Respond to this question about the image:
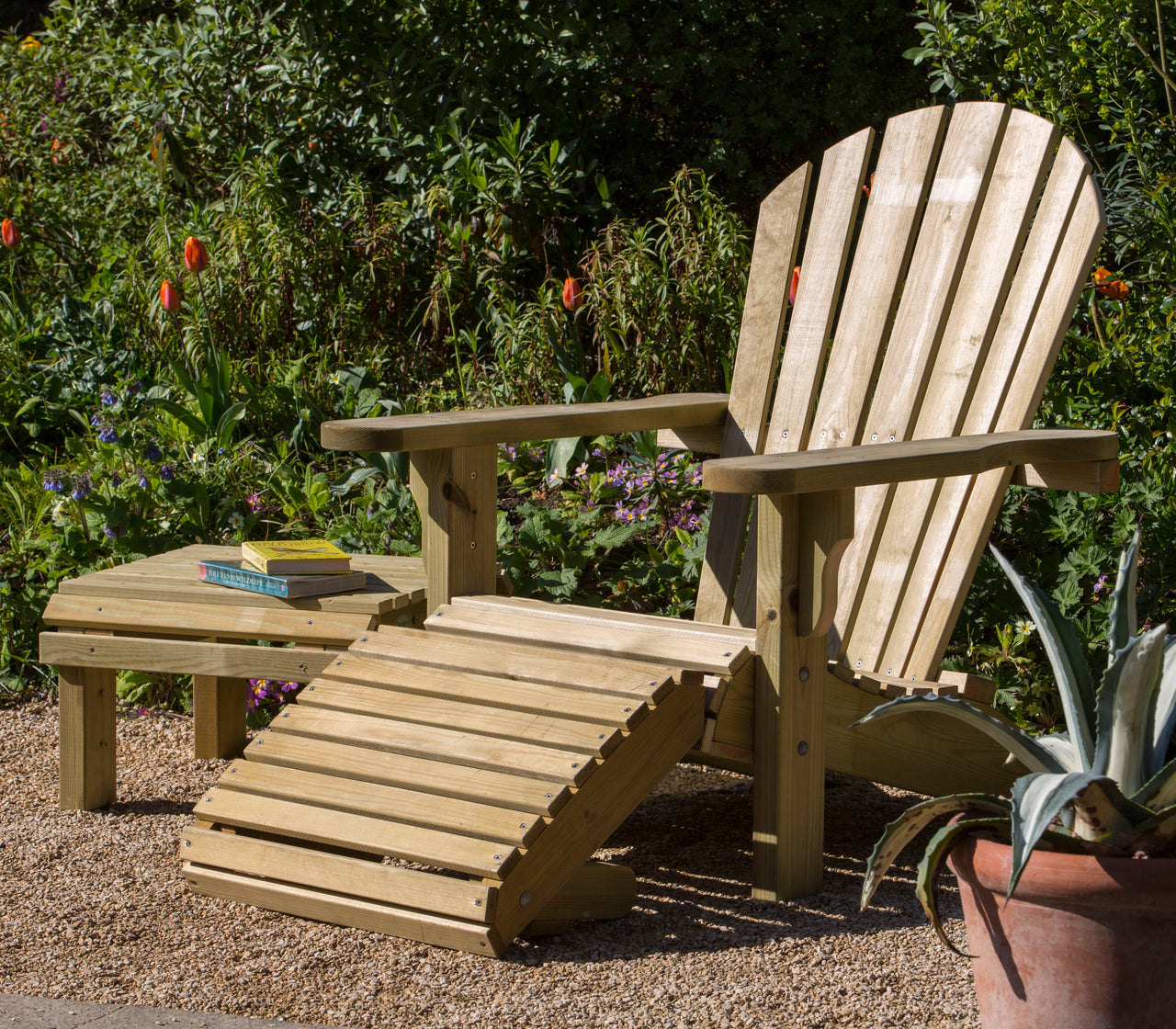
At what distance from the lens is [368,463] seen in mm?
3994

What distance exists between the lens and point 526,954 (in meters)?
2.20

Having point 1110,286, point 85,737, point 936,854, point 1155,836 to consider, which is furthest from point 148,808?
point 1110,286

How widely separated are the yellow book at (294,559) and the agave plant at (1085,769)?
135 cm

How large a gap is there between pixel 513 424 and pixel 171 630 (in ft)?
2.58

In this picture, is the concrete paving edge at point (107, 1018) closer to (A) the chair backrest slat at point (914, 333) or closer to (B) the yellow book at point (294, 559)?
(B) the yellow book at point (294, 559)

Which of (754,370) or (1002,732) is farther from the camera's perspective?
(754,370)

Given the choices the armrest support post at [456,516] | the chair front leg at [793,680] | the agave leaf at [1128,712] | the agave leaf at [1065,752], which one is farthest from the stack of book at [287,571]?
the agave leaf at [1128,712]

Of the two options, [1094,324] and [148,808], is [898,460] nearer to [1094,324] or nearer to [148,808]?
[148,808]

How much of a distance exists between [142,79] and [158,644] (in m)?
3.87

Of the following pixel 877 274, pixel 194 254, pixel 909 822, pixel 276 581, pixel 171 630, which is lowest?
pixel 171 630

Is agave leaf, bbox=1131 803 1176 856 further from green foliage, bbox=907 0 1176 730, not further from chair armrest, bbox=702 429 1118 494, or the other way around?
green foliage, bbox=907 0 1176 730

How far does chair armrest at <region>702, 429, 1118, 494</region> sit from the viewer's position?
2.05 meters

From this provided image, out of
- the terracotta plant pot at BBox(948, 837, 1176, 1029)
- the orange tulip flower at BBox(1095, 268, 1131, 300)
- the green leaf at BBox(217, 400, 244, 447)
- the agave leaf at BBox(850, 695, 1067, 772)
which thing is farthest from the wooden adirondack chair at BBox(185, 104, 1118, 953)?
the green leaf at BBox(217, 400, 244, 447)

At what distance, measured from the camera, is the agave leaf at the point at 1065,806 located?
1.52m
